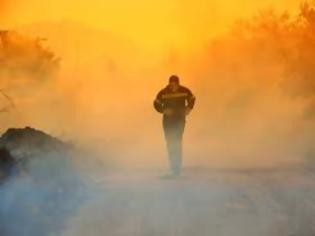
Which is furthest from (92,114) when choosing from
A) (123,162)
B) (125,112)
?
(123,162)

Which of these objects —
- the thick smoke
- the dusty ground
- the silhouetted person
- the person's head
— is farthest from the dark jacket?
the thick smoke

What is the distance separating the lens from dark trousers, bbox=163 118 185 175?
18094 mm

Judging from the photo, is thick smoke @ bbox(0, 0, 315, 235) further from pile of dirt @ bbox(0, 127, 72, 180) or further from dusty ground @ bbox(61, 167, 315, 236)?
dusty ground @ bbox(61, 167, 315, 236)

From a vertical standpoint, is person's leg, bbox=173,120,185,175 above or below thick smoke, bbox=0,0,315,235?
below

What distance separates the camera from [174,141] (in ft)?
60.0

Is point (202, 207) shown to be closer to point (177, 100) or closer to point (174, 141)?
point (174, 141)

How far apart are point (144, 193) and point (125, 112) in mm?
21558

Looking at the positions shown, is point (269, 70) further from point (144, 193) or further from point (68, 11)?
point (144, 193)

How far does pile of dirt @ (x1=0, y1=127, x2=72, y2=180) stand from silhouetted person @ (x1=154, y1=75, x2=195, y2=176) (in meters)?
2.30

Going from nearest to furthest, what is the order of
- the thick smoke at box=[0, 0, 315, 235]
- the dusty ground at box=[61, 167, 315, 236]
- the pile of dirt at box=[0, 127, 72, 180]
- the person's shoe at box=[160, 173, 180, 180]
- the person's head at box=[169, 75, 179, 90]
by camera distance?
the dusty ground at box=[61, 167, 315, 236] → the pile of dirt at box=[0, 127, 72, 180] → the person's shoe at box=[160, 173, 180, 180] → the person's head at box=[169, 75, 179, 90] → the thick smoke at box=[0, 0, 315, 235]

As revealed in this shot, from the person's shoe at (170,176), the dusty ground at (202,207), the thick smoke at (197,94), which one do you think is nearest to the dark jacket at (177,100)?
the person's shoe at (170,176)

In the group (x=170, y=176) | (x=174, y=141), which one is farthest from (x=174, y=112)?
(x=170, y=176)

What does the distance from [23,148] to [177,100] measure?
346cm

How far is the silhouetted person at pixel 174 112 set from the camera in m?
18.1
